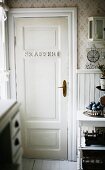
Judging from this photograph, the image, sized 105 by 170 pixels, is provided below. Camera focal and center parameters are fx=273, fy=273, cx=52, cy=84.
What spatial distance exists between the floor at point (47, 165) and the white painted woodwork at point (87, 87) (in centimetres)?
77

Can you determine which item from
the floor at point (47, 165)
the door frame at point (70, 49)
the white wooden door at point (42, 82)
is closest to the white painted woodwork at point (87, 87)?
the door frame at point (70, 49)

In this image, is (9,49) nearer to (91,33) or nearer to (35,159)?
(91,33)

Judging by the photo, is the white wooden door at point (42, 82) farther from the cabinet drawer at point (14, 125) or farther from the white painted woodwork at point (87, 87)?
the cabinet drawer at point (14, 125)

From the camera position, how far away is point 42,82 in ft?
11.9

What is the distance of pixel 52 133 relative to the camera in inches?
147

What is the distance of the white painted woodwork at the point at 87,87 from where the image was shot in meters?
3.50

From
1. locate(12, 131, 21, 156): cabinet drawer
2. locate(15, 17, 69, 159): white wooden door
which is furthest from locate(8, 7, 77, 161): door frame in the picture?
locate(12, 131, 21, 156): cabinet drawer

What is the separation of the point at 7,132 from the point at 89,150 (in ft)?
5.49

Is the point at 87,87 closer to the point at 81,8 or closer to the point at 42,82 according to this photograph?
the point at 42,82

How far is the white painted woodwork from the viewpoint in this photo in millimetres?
3500

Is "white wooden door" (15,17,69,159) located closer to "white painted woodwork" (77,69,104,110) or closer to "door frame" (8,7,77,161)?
"door frame" (8,7,77,161)

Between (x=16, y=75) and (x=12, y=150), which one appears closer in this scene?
(x=12, y=150)

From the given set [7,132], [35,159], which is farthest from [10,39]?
[7,132]

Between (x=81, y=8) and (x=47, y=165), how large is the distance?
207 centimetres
